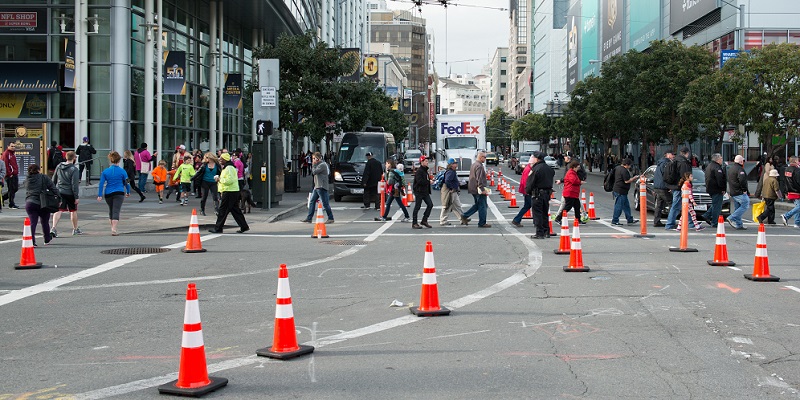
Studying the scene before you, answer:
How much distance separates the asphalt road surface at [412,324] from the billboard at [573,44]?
101499 mm

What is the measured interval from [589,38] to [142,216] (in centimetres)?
9039

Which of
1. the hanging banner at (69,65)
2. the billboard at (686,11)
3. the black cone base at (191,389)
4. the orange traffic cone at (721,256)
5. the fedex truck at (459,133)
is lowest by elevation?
the black cone base at (191,389)

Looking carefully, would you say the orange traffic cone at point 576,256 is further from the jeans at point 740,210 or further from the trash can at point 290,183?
the trash can at point 290,183

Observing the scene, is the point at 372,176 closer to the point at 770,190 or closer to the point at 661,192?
the point at 661,192

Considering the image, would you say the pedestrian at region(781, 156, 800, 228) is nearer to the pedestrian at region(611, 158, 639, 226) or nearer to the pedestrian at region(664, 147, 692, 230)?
the pedestrian at region(664, 147, 692, 230)

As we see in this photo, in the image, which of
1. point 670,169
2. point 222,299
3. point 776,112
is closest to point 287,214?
point 670,169

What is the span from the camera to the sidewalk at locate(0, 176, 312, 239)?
62.1 feet

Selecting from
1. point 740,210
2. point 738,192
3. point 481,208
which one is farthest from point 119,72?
point 740,210

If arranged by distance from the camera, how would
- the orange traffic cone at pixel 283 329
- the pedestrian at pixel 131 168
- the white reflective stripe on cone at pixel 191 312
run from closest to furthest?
1. the white reflective stripe on cone at pixel 191 312
2. the orange traffic cone at pixel 283 329
3. the pedestrian at pixel 131 168

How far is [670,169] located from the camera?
19.4m

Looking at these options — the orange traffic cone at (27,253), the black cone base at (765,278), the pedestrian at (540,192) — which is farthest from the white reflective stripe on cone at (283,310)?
the pedestrian at (540,192)

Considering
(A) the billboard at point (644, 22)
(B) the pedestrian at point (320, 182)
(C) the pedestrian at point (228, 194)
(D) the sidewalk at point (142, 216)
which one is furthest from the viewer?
(A) the billboard at point (644, 22)

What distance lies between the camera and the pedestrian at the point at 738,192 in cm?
1967

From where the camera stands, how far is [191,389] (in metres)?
5.77
